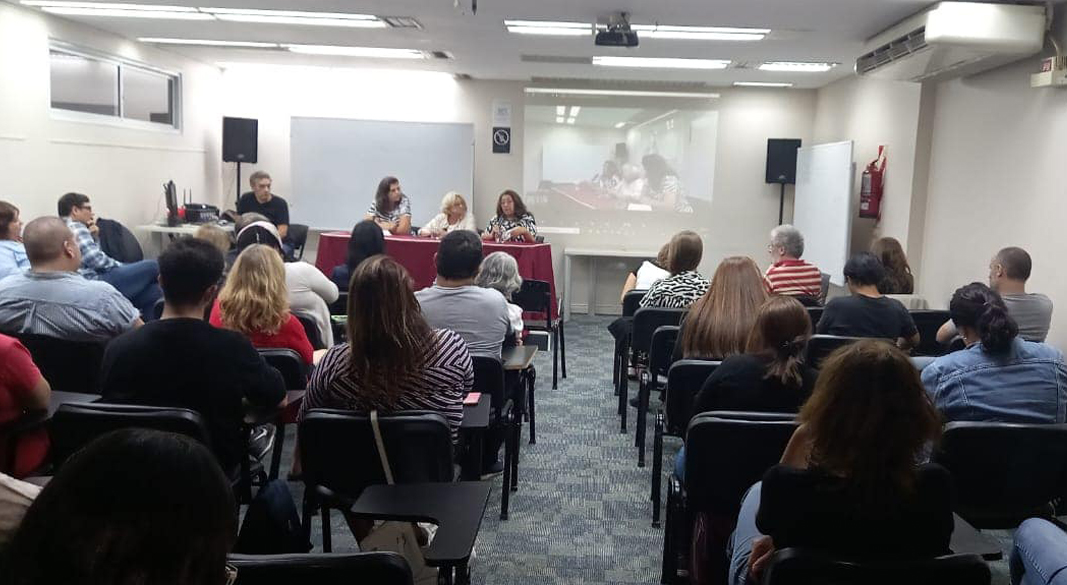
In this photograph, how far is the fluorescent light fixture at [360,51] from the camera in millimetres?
7270

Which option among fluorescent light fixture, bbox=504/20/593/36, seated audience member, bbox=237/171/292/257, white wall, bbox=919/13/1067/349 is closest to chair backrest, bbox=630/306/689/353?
white wall, bbox=919/13/1067/349

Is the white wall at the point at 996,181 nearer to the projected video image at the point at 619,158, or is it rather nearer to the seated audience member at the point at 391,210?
the projected video image at the point at 619,158

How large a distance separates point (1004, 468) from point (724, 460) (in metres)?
0.91

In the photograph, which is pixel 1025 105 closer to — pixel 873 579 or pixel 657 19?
pixel 657 19

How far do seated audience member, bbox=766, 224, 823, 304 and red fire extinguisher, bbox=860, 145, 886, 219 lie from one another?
2.16 m

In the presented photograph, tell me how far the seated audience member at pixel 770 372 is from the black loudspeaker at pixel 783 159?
666 centimetres

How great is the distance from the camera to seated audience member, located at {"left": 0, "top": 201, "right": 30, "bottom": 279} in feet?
14.7

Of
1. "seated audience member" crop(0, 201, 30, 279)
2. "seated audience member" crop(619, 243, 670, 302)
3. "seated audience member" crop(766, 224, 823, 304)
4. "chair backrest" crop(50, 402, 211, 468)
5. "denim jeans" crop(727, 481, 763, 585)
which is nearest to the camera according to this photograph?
"denim jeans" crop(727, 481, 763, 585)

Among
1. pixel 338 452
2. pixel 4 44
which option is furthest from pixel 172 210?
pixel 338 452

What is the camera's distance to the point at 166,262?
2461 mm

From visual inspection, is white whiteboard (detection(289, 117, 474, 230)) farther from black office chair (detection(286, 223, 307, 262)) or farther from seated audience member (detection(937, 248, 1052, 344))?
seated audience member (detection(937, 248, 1052, 344))

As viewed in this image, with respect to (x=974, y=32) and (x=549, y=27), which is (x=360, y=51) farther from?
(x=974, y=32)

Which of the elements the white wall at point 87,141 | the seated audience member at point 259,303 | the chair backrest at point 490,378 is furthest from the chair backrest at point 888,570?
the white wall at point 87,141

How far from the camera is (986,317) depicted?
2701mm
